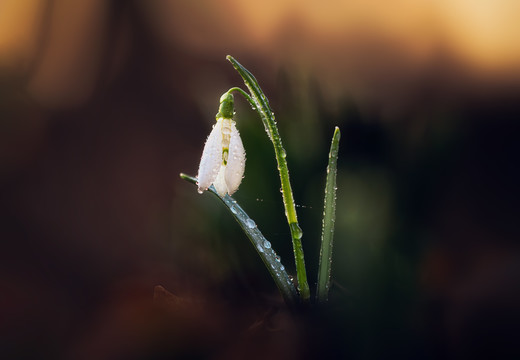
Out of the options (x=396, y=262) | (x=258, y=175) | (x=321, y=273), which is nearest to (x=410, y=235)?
(x=396, y=262)

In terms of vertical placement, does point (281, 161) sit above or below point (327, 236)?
above

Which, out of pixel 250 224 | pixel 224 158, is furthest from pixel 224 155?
pixel 250 224

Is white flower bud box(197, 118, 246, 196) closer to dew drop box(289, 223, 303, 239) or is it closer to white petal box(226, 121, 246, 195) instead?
white petal box(226, 121, 246, 195)

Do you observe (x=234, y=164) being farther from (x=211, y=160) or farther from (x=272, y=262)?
(x=272, y=262)

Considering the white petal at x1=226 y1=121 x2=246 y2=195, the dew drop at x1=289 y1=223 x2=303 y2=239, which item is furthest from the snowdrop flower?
the dew drop at x1=289 y1=223 x2=303 y2=239

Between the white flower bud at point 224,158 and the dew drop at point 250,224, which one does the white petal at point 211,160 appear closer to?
the white flower bud at point 224,158

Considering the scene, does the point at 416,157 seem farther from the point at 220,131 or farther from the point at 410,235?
the point at 220,131
